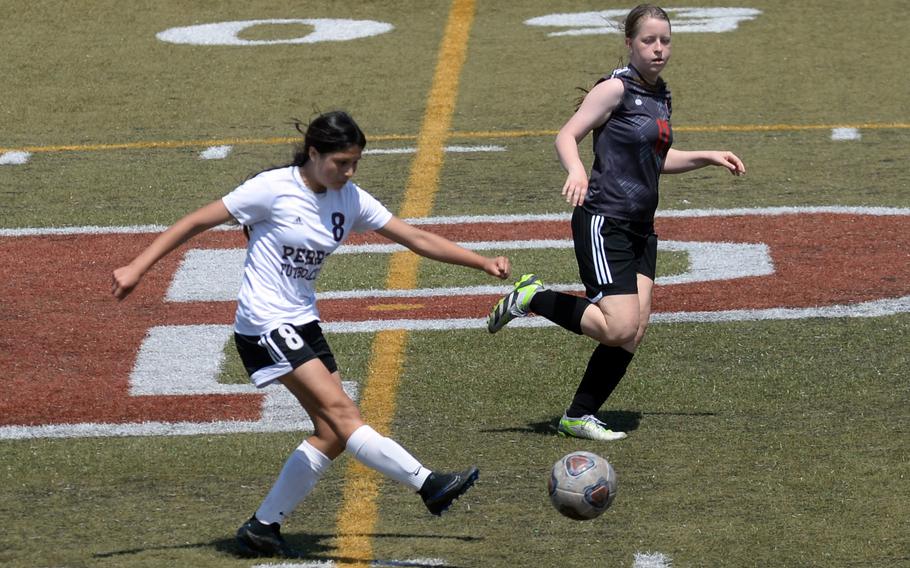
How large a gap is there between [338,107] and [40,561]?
33.4 feet

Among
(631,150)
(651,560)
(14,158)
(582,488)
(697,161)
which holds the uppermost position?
(631,150)

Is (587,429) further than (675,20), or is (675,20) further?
(675,20)

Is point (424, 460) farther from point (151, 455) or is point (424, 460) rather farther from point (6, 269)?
point (6, 269)

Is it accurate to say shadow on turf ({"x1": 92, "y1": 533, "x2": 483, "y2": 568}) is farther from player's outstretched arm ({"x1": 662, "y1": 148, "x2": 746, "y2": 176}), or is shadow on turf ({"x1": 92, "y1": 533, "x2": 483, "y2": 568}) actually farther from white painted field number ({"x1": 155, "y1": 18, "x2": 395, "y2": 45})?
white painted field number ({"x1": 155, "y1": 18, "x2": 395, "y2": 45})

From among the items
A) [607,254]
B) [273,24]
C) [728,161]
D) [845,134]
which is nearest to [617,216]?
[607,254]

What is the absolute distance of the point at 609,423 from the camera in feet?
26.8

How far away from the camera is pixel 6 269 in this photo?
11.2m

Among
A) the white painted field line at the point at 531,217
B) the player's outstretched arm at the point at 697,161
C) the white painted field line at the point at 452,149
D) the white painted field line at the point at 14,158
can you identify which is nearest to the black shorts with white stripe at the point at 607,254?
the player's outstretched arm at the point at 697,161

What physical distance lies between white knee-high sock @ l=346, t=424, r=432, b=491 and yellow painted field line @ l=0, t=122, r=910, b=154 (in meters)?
8.91

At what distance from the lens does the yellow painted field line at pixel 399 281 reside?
6766mm

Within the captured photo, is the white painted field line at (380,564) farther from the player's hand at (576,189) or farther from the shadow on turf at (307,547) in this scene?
the player's hand at (576,189)

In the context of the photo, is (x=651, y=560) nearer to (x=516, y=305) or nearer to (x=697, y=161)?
(x=516, y=305)

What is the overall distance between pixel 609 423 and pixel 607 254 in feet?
2.95

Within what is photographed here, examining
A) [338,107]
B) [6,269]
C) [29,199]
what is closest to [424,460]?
[6,269]
